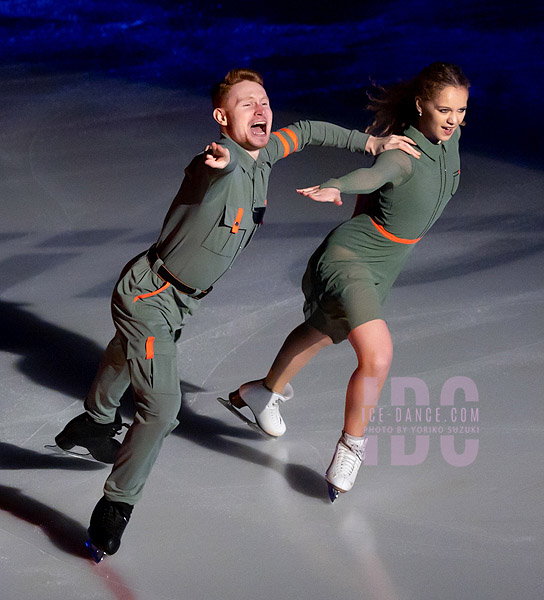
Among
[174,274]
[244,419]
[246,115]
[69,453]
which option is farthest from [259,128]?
[69,453]

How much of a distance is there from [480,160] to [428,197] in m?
3.74

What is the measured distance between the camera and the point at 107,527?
2.75m

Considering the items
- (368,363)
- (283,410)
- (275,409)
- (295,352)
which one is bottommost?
(283,410)

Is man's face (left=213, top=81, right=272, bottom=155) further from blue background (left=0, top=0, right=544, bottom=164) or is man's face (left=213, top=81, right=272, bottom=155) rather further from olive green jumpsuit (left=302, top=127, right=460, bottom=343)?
blue background (left=0, top=0, right=544, bottom=164)

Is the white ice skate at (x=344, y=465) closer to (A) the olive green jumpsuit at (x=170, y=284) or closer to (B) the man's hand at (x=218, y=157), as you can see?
(A) the olive green jumpsuit at (x=170, y=284)

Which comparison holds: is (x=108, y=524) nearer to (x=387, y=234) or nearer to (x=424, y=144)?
(x=387, y=234)

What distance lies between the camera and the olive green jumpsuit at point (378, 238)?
3090mm

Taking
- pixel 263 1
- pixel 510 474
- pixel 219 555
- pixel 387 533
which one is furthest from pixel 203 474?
pixel 263 1

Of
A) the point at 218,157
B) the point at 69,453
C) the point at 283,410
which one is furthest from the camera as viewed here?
the point at 283,410

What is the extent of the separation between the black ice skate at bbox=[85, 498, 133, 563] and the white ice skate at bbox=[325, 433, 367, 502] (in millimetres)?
675

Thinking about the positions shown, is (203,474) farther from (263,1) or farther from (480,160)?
(263,1)

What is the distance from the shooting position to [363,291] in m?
3.11

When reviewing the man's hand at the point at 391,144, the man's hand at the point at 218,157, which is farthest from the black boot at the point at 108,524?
the man's hand at the point at 391,144

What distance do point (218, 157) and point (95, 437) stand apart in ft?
3.79
